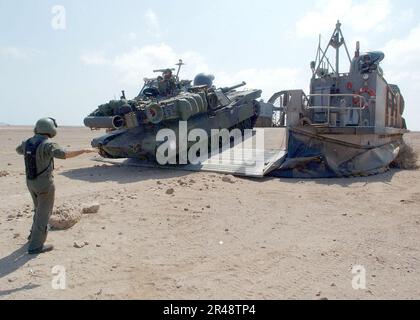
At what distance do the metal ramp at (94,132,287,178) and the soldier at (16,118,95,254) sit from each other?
5.80 metres

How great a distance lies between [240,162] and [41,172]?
6727mm

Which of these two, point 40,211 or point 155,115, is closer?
point 40,211

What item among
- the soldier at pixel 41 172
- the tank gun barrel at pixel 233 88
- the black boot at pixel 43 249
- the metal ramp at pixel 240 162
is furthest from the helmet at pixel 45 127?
the tank gun barrel at pixel 233 88

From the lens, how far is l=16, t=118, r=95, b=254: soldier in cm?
520

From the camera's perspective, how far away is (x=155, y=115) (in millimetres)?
11375

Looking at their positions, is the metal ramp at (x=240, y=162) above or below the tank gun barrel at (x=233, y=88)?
below

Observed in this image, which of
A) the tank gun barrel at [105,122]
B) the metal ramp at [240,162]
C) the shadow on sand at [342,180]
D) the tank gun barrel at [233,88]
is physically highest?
the tank gun barrel at [233,88]

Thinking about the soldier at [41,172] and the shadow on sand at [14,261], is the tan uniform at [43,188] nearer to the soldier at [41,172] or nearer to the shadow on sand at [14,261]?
the soldier at [41,172]

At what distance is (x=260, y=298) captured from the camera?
4.02 meters

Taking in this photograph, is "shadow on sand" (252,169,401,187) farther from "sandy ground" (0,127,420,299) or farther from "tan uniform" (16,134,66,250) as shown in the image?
"tan uniform" (16,134,66,250)

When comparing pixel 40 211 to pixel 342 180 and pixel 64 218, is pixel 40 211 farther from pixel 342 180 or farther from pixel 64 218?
pixel 342 180

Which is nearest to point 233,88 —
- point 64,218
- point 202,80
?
point 202,80

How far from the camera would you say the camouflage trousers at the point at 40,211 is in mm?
5211
